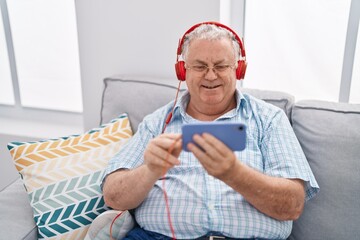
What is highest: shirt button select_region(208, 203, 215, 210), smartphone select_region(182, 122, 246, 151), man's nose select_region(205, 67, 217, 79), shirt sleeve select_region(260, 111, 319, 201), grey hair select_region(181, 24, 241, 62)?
grey hair select_region(181, 24, 241, 62)

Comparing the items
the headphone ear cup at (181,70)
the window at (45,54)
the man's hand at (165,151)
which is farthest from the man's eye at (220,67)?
the window at (45,54)

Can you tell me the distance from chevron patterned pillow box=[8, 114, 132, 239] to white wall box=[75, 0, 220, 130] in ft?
1.69

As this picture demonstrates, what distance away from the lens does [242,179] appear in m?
1.11

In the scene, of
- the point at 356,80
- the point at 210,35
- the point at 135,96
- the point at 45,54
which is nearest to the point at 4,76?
the point at 45,54

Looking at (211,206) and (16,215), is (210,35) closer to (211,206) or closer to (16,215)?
(211,206)

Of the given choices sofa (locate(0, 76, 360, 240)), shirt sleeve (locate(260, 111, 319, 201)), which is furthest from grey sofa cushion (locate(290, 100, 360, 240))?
shirt sleeve (locate(260, 111, 319, 201))

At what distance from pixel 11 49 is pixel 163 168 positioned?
1635 mm

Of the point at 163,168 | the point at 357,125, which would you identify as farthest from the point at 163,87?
the point at 357,125

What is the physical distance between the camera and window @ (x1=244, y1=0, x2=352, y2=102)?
5.84ft

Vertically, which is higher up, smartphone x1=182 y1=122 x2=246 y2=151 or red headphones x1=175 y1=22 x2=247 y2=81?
red headphones x1=175 y1=22 x2=247 y2=81

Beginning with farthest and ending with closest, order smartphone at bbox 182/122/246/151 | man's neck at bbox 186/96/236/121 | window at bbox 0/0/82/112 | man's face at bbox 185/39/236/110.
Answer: window at bbox 0/0/82/112, man's neck at bbox 186/96/236/121, man's face at bbox 185/39/236/110, smartphone at bbox 182/122/246/151

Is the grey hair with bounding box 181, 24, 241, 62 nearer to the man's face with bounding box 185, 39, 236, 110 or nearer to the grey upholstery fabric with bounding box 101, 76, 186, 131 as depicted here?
the man's face with bounding box 185, 39, 236, 110

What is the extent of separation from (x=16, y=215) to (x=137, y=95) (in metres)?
0.66

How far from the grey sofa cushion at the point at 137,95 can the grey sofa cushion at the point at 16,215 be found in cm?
46
